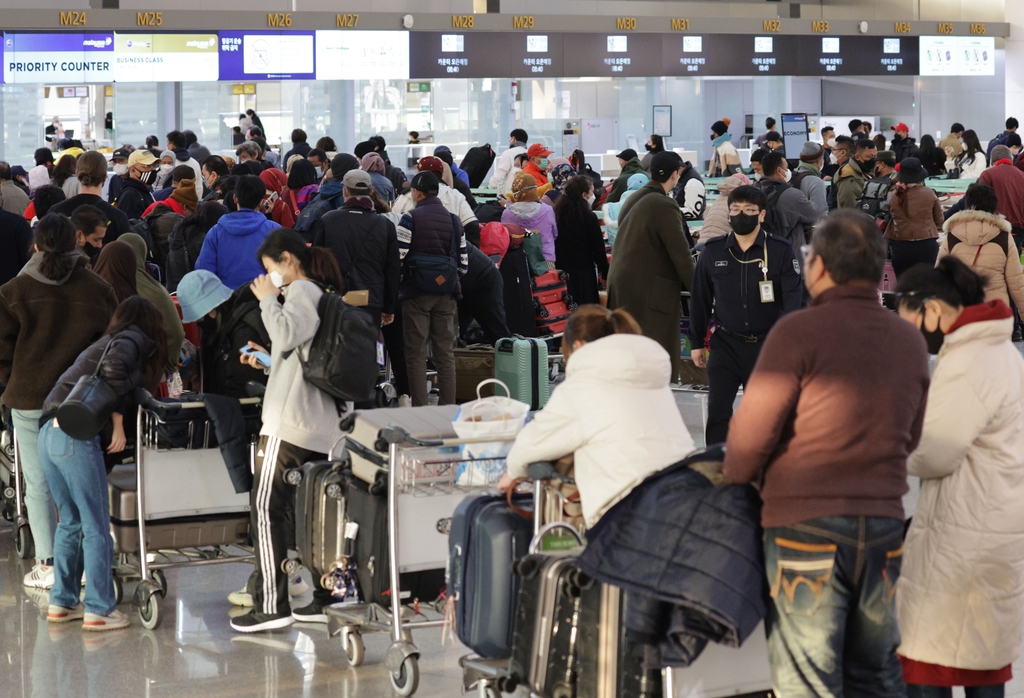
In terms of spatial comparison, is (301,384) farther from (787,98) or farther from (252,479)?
(787,98)

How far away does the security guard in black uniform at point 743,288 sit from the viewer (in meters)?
6.21

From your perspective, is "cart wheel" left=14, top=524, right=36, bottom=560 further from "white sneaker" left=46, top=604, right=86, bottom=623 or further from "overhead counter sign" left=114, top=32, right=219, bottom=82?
"overhead counter sign" left=114, top=32, right=219, bottom=82

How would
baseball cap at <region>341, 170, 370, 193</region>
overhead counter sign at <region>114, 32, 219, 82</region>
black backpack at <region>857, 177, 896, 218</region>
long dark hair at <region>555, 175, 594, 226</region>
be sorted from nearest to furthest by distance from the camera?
baseball cap at <region>341, 170, 370, 193</region> < long dark hair at <region>555, 175, 594, 226</region> < black backpack at <region>857, 177, 896, 218</region> < overhead counter sign at <region>114, 32, 219, 82</region>

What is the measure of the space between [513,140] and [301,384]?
10.3m

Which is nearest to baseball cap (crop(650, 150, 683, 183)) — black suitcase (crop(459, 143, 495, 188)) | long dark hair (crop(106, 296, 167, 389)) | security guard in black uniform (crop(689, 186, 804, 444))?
security guard in black uniform (crop(689, 186, 804, 444))

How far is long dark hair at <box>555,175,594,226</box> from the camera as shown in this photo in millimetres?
9922

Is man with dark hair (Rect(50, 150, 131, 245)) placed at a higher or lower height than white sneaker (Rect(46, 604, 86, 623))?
higher

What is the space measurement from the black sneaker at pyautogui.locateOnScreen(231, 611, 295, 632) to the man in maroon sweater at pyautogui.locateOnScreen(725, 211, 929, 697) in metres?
2.56

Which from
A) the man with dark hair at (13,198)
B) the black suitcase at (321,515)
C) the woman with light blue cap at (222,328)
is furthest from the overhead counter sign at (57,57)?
the black suitcase at (321,515)

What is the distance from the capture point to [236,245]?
23.0 ft

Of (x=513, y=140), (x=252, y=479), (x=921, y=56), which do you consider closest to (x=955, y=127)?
(x=921, y=56)

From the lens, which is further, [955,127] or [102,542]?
[955,127]

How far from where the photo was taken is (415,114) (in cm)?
1666

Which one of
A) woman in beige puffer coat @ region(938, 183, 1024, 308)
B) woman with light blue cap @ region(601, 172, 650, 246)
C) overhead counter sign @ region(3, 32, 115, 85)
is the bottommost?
woman in beige puffer coat @ region(938, 183, 1024, 308)
